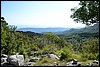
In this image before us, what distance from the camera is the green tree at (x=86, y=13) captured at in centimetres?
1080

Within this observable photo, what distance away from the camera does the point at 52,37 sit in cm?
4678

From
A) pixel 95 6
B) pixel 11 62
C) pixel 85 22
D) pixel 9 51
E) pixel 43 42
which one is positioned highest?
pixel 95 6

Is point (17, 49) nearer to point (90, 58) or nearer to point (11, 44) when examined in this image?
point (11, 44)

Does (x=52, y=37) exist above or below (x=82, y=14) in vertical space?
below

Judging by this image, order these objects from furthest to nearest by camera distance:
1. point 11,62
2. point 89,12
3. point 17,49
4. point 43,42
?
point 43,42, point 17,49, point 11,62, point 89,12

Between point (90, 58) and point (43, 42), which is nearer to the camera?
point (90, 58)

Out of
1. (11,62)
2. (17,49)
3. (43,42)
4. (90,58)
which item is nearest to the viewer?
(11,62)

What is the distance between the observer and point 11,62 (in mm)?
12562

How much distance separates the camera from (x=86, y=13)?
1156 centimetres

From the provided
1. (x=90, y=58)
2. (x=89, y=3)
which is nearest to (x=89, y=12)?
(x=89, y=3)

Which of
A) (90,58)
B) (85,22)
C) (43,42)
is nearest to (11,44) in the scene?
(90,58)

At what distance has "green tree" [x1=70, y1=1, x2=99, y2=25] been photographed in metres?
10.8

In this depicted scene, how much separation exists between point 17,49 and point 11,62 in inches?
488

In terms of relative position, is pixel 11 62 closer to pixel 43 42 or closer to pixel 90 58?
pixel 90 58
